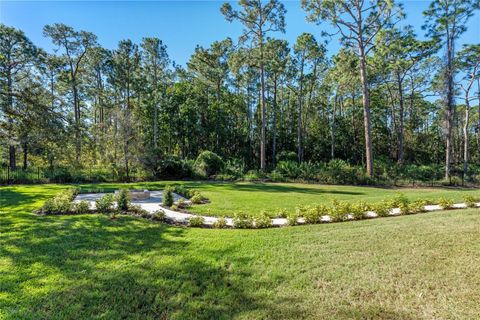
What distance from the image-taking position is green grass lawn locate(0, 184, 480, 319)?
2.61 metres

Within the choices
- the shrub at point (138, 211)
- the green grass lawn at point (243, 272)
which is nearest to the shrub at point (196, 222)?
the green grass lawn at point (243, 272)

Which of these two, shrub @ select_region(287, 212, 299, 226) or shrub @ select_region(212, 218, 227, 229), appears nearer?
shrub @ select_region(212, 218, 227, 229)

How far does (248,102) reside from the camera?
1125 inches

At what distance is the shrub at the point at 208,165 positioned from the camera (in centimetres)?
1853

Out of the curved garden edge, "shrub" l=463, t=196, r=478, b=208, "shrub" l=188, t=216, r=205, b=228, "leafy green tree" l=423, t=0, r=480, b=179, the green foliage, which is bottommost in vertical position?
the curved garden edge

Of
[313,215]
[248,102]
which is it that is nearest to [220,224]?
[313,215]

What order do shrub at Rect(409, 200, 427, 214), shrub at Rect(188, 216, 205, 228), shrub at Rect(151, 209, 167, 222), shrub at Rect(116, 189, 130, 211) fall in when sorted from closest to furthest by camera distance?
shrub at Rect(188, 216, 205, 228) → shrub at Rect(151, 209, 167, 222) → shrub at Rect(409, 200, 427, 214) → shrub at Rect(116, 189, 130, 211)

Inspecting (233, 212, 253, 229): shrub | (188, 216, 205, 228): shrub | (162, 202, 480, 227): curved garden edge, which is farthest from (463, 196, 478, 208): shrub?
(188, 216, 205, 228): shrub

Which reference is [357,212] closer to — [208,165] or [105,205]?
[105,205]

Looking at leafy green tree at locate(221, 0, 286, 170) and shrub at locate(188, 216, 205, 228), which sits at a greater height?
leafy green tree at locate(221, 0, 286, 170)

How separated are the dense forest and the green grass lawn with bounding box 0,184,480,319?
3.53m

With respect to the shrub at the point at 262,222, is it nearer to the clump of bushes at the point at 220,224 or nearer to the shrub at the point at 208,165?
the clump of bushes at the point at 220,224

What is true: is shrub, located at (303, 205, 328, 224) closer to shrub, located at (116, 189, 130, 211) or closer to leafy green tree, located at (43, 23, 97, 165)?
shrub, located at (116, 189, 130, 211)

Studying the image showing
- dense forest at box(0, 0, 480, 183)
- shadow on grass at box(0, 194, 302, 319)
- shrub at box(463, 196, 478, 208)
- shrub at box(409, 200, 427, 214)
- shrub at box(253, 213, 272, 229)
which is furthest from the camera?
dense forest at box(0, 0, 480, 183)
